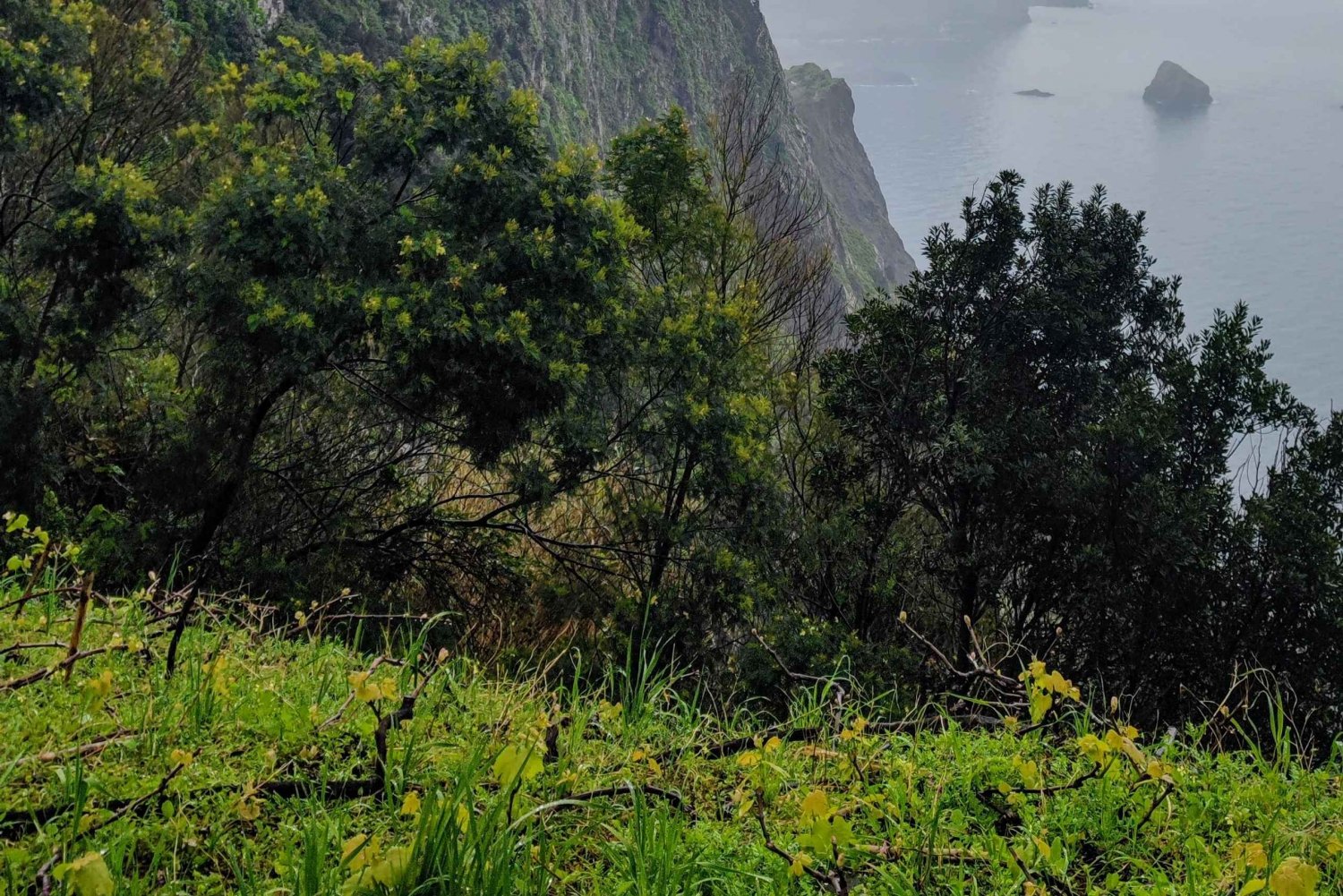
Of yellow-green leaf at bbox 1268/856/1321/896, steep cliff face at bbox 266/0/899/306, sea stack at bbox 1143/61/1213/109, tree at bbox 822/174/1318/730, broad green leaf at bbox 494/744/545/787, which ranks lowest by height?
tree at bbox 822/174/1318/730

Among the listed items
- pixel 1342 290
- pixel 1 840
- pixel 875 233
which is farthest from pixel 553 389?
pixel 875 233

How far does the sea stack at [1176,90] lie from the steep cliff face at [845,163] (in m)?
36.3

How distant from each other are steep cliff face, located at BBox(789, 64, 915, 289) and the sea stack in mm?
36301

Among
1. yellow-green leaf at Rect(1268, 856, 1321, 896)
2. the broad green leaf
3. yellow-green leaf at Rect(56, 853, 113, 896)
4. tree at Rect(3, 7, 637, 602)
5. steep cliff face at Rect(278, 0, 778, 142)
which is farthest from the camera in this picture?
steep cliff face at Rect(278, 0, 778, 142)

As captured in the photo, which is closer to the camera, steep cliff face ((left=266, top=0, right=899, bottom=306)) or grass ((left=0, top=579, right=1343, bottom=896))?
grass ((left=0, top=579, right=1343, bottom=896))

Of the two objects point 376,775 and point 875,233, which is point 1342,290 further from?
point 376,775

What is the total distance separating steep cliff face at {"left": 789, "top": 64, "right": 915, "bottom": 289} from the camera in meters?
107

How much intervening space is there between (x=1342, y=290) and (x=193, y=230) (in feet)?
217

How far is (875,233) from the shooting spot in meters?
109

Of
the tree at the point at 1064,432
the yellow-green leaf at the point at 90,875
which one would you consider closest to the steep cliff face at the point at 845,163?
the tree at the point at 1064,432

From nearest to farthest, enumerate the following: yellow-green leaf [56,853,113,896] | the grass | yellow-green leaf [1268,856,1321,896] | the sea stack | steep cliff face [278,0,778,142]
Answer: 1. yellow-green leaf [56,853,113,896]
2. yellow-green leaf [1268,856,1321,896]
3. the grass
4. steep cliff face [278,0,778,142]
5. the sea stack

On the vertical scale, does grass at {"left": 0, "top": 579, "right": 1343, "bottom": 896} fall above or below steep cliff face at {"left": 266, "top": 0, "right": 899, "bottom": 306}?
below

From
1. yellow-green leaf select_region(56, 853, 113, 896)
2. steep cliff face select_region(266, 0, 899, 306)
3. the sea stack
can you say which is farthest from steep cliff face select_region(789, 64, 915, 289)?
yellow-green leaf select_region(56, 853, 113, 896)

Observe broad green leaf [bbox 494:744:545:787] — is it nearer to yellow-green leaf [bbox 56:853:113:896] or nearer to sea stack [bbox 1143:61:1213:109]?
yellow-green leaf [bbox 56:853:113:896]
